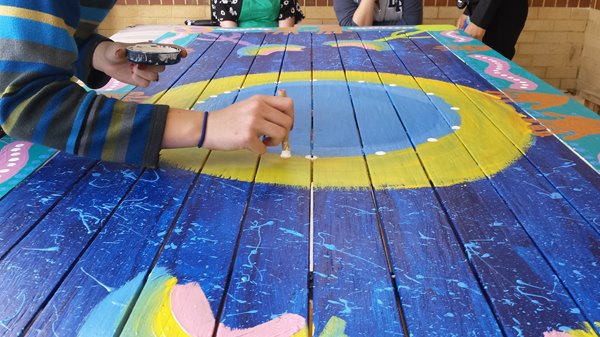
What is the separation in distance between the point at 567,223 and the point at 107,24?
12.4ft

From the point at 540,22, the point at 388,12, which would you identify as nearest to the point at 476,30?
the point at 388,12

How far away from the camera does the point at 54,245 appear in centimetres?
70

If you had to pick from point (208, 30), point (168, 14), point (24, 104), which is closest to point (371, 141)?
point (24, 104)

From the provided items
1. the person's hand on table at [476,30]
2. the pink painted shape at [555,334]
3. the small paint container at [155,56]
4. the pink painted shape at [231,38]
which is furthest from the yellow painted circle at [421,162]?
the person's hand on table at [476,30]

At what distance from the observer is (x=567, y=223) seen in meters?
0.73

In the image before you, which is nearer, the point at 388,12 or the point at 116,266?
the point at 116,266

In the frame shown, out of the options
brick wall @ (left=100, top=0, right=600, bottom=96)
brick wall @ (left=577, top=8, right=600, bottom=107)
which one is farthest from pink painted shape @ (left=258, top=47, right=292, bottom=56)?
brick wall @ (left=577, top=8, right=600, bottom=107)

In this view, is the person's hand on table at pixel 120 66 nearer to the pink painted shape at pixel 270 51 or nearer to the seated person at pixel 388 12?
the pink painted shape at pixel 270 51

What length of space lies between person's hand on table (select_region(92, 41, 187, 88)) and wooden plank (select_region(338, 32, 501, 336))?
19.5 inches

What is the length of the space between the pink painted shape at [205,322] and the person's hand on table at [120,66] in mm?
771

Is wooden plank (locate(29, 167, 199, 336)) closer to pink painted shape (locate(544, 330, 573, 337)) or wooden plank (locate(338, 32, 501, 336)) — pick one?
wooden plank (locate(338, 32, 501, 336))

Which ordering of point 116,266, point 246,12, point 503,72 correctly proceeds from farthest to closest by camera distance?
point 246,12 < point 503,72 < point 116,266

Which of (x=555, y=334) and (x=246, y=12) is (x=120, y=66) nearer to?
(x=555, y=334)

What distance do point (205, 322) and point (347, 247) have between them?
8.2 inches
